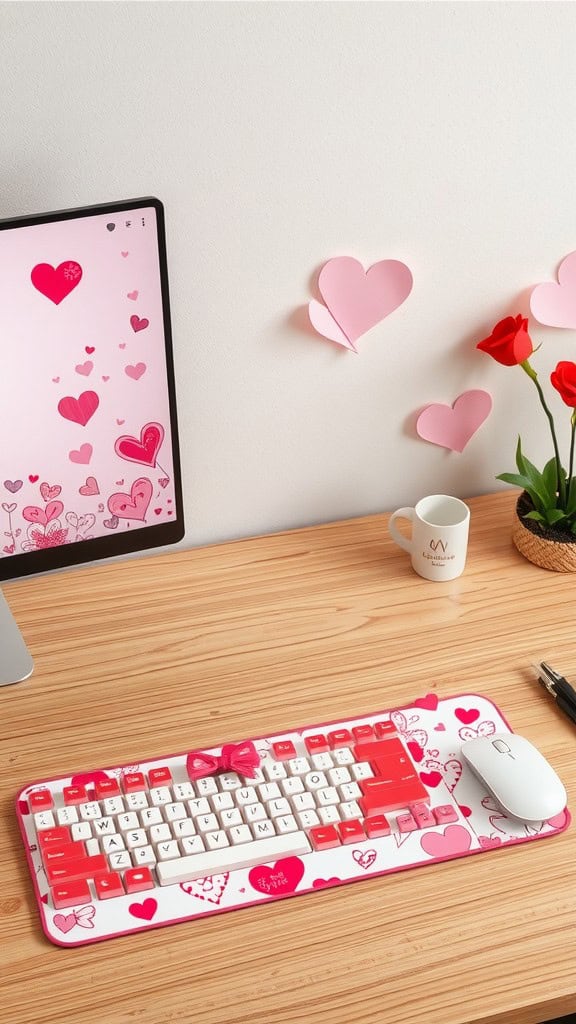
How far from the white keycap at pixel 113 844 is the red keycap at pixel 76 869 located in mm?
10

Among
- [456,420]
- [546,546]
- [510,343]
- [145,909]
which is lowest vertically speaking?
[145,909]

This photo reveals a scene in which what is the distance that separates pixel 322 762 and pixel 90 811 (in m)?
0.23

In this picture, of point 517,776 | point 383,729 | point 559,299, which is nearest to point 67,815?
point 383,729

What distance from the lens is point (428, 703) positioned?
1.20 m

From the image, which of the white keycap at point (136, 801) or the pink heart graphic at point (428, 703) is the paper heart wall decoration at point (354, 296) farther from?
the white keycap at point (136, 801)

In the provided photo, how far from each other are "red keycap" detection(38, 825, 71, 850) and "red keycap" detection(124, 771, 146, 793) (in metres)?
0.07

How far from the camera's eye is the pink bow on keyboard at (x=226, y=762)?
1104 millimetres

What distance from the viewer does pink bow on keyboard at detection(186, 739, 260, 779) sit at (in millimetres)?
1104

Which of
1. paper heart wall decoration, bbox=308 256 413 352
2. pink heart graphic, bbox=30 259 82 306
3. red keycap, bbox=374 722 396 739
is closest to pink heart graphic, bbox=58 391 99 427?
pink heart graphic, bbox=30 259 82 306

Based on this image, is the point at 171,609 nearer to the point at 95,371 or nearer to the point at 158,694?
the point at 158,694

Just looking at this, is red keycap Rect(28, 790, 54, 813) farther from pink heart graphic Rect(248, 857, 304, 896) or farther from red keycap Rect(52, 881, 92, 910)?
pink heart graphic Rect(248, 857, 304, 896)

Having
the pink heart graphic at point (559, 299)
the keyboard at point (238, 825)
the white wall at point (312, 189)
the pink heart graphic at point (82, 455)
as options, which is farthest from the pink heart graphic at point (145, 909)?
the pink heart graphic at point (559, 299)

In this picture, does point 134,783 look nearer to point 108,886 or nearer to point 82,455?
Result: point 108,886

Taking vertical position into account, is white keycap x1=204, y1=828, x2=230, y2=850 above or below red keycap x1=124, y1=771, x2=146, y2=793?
below
